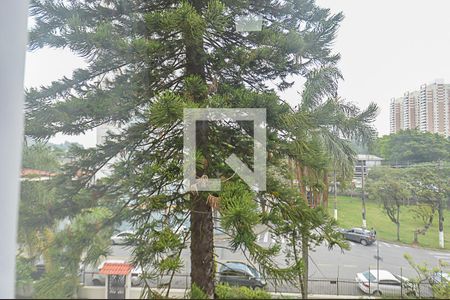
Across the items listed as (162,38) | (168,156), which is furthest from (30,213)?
(162,38)

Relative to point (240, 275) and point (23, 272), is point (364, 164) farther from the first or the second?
point (23, 272)

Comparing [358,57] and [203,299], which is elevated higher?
[358,57]

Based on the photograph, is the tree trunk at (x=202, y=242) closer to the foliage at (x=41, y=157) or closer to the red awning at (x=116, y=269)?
the red awning at (x=116, y=269)

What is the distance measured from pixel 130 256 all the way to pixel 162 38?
597 mm

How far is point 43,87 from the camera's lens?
82 centimetres

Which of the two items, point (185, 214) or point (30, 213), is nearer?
point (30, 213)

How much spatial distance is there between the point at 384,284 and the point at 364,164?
1.08 feet

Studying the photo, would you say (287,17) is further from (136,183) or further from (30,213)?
(30,213)

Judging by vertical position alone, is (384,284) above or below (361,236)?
below

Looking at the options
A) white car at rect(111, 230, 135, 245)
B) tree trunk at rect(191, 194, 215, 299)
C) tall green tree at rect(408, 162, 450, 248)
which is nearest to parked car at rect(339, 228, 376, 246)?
tall green tree at rect(408, 162, 450, 248)

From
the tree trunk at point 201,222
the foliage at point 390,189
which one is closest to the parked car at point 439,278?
the foliage at point 390,189

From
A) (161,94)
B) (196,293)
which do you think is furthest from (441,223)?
(161,94)

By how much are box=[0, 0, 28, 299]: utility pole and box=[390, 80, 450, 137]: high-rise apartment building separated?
3.40 feet

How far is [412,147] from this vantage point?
0.91m
